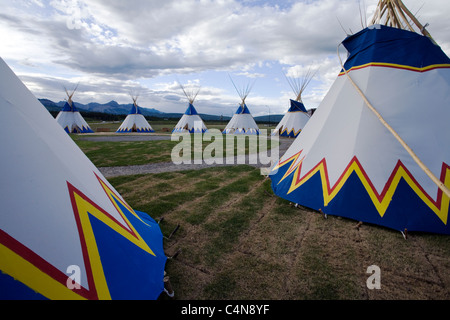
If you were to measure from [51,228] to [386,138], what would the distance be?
447 cm

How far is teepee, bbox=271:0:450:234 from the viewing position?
332cm

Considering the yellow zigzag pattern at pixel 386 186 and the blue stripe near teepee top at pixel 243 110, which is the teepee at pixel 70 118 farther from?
the yellow zigzag pattern at pixel 386 186

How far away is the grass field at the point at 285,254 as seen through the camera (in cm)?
228

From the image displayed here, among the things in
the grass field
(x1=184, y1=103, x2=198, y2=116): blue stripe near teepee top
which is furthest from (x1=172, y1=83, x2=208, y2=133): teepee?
the grass field

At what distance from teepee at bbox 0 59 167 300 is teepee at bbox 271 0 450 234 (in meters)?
3.07

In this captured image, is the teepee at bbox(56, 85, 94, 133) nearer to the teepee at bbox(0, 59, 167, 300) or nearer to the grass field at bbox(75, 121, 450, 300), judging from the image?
the grass field at bbox(75, 121, 450, 300)

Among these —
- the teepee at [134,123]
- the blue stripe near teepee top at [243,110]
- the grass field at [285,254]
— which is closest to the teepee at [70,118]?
the teepee at [134,123]

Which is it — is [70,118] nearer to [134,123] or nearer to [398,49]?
[134,123]

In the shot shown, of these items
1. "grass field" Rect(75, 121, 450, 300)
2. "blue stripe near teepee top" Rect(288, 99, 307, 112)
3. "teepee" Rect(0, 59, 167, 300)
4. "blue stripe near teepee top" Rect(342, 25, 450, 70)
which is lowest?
"grass field" Rect(75, 121, 450, 300)

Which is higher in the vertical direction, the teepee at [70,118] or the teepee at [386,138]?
the teepee at [70,118]

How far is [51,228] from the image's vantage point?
162 centimetres

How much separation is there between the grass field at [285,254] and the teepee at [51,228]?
2.12 feet
